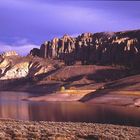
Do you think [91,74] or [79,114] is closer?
[79,114]

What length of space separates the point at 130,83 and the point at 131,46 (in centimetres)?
6912

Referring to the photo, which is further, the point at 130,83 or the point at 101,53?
the point at 101,53

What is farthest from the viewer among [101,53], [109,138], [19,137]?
[101,53]

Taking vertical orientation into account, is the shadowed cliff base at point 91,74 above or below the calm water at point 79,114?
above

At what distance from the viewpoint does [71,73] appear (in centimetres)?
16525

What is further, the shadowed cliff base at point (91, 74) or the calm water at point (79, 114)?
the shadowed cliff base at point (91, 74)

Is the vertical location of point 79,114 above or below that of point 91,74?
below

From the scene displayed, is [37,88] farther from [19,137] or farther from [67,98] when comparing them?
[19,137]

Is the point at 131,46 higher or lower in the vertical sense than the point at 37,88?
higher

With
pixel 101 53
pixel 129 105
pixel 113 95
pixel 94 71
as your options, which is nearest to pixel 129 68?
pixel 94 71

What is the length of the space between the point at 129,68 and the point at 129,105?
77094mm

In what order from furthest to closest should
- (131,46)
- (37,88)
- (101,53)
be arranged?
(101,53), (131,46), (37,88)

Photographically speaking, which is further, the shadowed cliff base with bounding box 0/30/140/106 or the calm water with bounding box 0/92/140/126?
the shadowed cliff base with bounding box 0/30/140/106

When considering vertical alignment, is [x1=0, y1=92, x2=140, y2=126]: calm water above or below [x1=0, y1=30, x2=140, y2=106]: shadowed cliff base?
below
